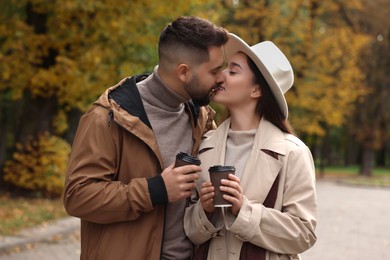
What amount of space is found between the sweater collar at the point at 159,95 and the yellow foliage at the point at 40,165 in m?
12.0

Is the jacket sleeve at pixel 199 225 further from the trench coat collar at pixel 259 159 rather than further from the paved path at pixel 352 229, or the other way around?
the paved path at pixel 352 229

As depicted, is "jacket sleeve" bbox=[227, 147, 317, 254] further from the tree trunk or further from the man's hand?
the tree trunk

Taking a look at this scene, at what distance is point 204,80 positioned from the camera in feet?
10.7

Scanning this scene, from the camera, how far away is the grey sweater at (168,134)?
3.18 m

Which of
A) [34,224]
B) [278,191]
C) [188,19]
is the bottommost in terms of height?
[34,224]

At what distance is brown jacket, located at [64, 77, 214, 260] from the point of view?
2904 millimetres

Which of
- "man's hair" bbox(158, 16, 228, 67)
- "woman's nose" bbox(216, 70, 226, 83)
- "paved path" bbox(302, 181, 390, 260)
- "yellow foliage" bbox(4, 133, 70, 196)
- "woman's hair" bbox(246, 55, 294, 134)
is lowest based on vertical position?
"paved path" bbox(302, 181, 390, 260)

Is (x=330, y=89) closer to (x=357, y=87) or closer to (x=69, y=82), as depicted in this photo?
(x=357, y=87)

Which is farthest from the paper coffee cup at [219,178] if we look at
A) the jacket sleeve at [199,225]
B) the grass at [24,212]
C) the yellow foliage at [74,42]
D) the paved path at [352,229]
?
the yellow foliage at [74,42]

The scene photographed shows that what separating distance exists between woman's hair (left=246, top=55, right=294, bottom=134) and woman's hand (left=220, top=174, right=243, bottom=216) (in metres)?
0.55

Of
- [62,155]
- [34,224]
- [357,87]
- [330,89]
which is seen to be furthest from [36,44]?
[357,87]

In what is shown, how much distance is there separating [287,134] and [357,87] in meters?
28.8

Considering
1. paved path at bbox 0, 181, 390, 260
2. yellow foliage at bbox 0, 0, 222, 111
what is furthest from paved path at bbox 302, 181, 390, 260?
yellow foliage at bbox 0, 0, 222, 111

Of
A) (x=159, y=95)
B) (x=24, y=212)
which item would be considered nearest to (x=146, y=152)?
(x=159, y=95)
